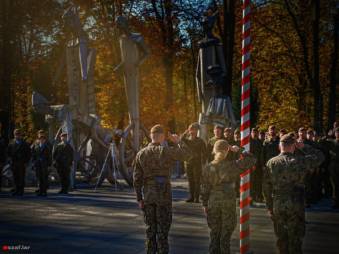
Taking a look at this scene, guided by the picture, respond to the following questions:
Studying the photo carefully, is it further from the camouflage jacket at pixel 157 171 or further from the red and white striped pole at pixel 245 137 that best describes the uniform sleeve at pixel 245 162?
the camouflage jacket at pixel 157 171

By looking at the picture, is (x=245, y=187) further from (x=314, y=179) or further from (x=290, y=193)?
(x=314, y=179)

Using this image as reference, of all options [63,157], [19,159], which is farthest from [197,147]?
[19,159]

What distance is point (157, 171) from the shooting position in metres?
7.59

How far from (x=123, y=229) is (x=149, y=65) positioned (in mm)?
26040

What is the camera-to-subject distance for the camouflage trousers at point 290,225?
723 cm

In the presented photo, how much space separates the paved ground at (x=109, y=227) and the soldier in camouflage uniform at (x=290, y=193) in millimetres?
1401

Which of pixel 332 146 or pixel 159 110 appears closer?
pixel 332 146

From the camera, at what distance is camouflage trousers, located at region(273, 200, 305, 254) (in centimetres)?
723

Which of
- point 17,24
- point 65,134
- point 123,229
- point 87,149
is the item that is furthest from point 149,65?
point 123,229

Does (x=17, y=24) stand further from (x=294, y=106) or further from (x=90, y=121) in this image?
(x=294, y=106)

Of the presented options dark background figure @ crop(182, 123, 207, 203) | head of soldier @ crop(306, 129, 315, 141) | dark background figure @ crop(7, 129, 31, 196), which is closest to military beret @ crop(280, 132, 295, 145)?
head of soldier @ crop(306, 129, 315, 141)

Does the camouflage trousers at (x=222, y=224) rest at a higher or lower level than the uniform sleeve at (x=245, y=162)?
lower

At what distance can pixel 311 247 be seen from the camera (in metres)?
9.06

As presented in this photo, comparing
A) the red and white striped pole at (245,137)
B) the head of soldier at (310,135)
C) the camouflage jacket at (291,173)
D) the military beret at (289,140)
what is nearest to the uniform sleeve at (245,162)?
the red and white striped pole at (245,137)
